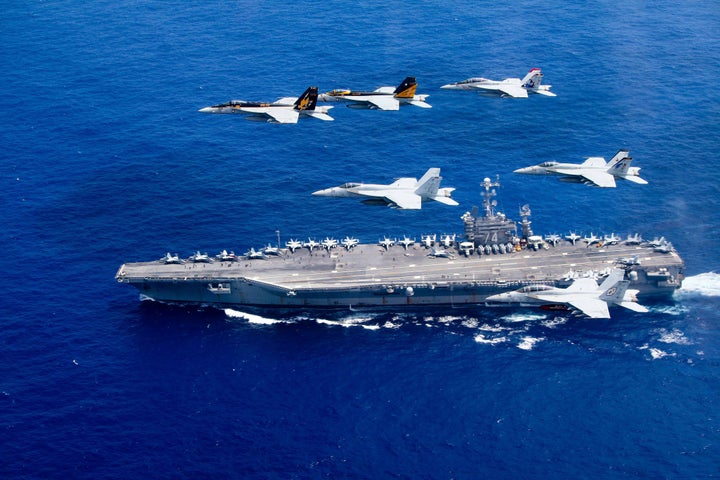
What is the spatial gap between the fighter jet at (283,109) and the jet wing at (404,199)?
2181 cm

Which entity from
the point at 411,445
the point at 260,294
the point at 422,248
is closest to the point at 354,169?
the point at 422,248

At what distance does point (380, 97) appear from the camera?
18750 cm

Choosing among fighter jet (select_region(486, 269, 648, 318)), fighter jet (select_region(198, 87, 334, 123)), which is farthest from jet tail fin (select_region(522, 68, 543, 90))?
fighter jet (select_region(486, 269, 648, 318))

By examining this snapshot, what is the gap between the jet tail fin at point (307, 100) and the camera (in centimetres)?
18125

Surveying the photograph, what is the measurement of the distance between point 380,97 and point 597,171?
147 feet

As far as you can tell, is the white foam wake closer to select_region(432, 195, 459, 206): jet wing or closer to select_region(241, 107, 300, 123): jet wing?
select_region(432, 195, 459, 206): jet wing

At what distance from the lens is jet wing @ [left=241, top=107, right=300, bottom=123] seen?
595 ft

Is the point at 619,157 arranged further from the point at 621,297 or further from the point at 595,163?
the point at 621,297

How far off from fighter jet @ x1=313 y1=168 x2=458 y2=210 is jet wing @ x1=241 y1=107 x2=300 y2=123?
699 inches

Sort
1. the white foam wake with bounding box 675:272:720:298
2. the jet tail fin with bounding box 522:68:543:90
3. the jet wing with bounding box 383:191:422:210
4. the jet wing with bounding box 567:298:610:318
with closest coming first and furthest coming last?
the jet wing with bounding box 567:298:610:318
the white foam wake with bounding box 675:272:720:298
the jet wing with bounding box 383:191:422:210
the jet tail fin with bounding box 522:68:543:90

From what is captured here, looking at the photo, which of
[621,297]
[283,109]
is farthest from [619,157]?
[283,109]

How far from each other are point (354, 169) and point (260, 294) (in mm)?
46418

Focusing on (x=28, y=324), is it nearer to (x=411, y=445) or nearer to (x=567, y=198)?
(x=411, y=445)

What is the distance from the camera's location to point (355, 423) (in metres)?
131
